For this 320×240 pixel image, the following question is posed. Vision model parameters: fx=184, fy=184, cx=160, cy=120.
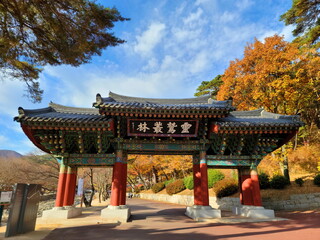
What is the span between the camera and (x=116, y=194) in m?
10.0

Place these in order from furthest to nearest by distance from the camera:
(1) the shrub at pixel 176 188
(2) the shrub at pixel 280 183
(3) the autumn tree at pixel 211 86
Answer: (3) the autumn tree at pixel 211 86 < (1) the shrub at pixel 176 188 < (2) the shrub at pixel 280 183

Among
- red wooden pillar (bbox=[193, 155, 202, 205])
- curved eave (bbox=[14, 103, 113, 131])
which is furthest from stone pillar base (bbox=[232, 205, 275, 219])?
curved eave (bbox=[14, 103, 113, 131])

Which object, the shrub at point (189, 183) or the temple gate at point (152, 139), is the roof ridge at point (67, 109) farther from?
the shrub at point (189, 183)

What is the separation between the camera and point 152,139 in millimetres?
11078

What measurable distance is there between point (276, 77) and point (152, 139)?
1427 cm

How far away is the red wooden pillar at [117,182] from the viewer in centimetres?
996

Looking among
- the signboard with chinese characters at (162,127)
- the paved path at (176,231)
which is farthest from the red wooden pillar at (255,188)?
the signboard with chinese characters at (162,127)

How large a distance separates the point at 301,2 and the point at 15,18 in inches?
791

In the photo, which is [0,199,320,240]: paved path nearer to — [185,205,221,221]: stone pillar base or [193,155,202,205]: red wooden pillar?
[185,205,221,221]: stone pillar base

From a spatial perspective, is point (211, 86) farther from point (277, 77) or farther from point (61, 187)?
point (61, 187)

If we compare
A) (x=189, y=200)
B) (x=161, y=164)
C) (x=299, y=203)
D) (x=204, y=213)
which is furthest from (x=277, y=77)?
(x=161, y=164)

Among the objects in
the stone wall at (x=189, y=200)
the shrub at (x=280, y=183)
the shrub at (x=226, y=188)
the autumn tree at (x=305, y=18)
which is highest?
the autumn tree at (x=305, y=18)

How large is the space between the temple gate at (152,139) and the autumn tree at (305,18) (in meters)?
10.1

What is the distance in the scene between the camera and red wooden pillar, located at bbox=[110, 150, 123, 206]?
32.7 ft
